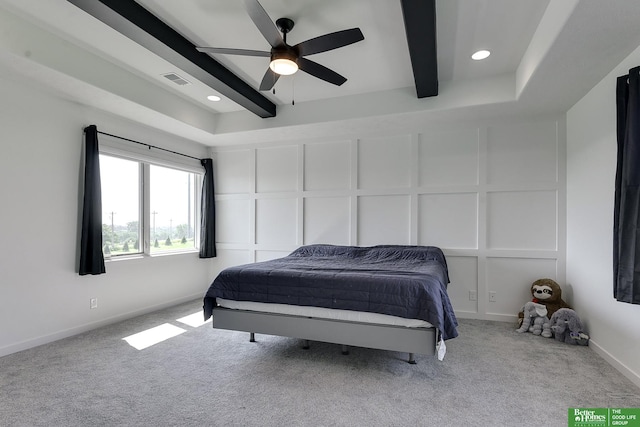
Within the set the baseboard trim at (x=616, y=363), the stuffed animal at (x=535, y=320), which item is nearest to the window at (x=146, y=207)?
the stuffed animal at (x=535, y=320)

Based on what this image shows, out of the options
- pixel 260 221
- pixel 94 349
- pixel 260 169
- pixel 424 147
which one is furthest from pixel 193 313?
pixel 424 147

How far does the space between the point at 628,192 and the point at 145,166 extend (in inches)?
193

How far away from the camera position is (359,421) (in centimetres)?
187

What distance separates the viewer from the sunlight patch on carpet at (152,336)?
3.04 metres

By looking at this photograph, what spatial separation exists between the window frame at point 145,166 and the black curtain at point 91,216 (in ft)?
0.56

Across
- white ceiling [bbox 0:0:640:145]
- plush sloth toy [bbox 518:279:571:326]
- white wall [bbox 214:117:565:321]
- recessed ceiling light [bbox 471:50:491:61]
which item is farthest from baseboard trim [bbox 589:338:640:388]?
recessed ceiling light [bbox 471:50:491:61]

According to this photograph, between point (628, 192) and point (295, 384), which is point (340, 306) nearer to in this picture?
point (295, 384)

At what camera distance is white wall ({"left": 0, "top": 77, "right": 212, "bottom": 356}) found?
286 cm

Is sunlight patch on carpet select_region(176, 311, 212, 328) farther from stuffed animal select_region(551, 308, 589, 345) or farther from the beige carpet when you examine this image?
stuffed animal select_region(551, 308, 589, 345)

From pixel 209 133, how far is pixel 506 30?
3.55 m

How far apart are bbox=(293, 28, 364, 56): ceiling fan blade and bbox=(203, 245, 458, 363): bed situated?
166 cm

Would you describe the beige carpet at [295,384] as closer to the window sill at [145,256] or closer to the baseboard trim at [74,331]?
the baseboard trim at [74,331]

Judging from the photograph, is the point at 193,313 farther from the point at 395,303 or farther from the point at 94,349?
the point at 395,303

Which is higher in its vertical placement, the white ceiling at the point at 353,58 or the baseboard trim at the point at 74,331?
the white ceiling at the point at 353,58
